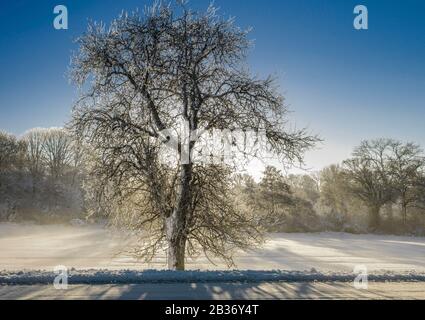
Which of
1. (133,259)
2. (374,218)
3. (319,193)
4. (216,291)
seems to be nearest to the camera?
(216,291)

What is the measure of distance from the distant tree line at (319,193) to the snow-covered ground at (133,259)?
263 inches

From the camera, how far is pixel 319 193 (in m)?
49.0

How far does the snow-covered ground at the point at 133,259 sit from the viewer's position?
58.7ft

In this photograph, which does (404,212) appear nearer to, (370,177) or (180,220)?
(370,177)

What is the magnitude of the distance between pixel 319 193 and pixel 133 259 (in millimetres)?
37970

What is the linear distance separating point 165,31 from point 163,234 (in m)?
5.79

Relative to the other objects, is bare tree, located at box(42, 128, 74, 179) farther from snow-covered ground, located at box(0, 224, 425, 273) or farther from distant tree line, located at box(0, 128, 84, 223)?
snow-covered ground, located at box(0, 224, 425, 273)

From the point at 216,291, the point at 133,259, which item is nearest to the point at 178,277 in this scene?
the point at 216,291

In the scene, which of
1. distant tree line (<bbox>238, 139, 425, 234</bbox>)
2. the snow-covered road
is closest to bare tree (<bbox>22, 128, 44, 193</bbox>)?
distant tree line (<bbox>238, 139, 425, 234</bbox>)

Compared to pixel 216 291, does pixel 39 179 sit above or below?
above

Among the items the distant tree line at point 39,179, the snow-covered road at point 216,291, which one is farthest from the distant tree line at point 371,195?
the snow-covered road at point 216,291

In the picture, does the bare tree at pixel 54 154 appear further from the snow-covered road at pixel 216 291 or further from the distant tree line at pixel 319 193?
the snow-covered road at pixel 216 291

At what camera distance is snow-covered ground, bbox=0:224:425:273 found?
17906 mm
